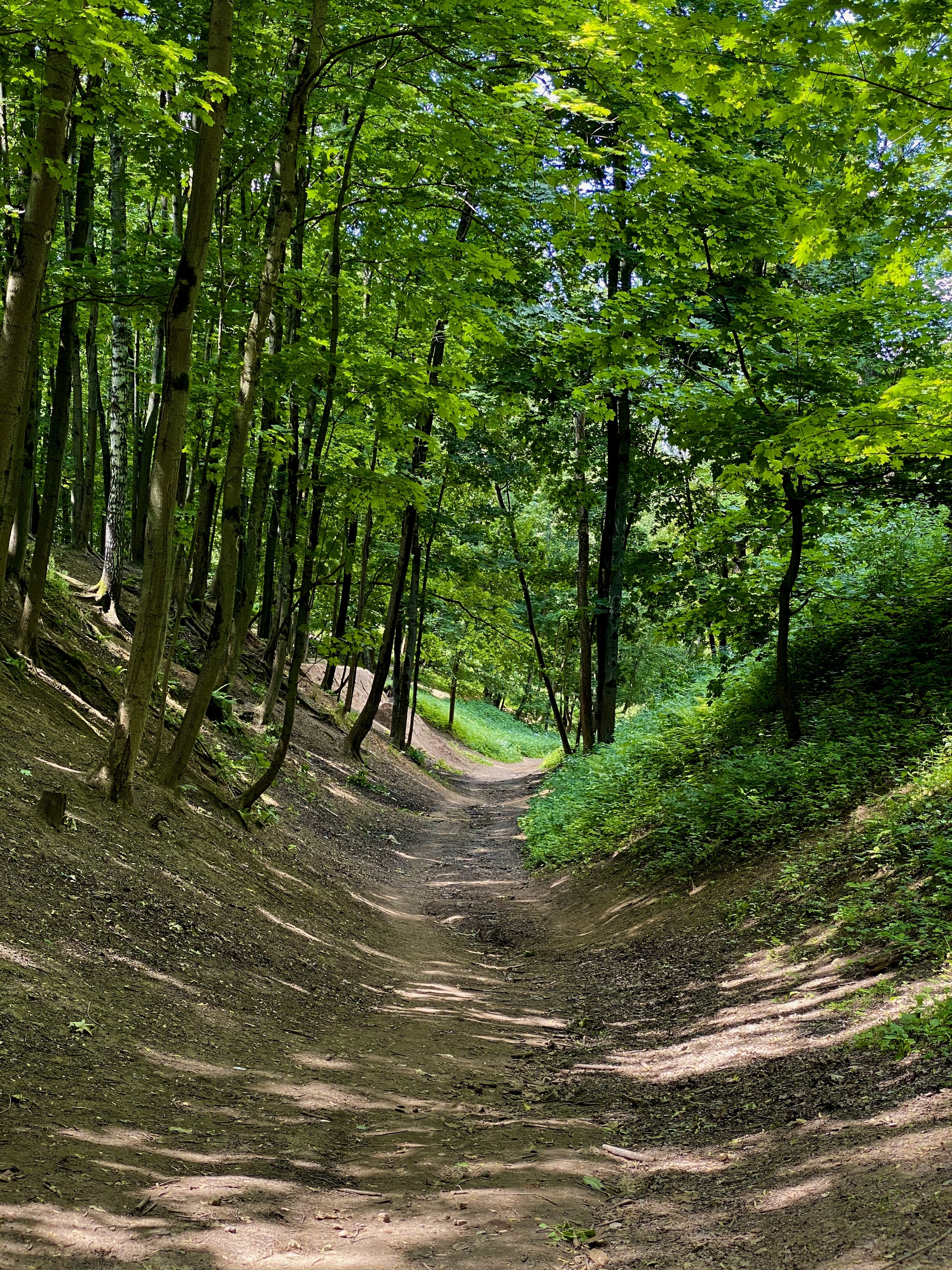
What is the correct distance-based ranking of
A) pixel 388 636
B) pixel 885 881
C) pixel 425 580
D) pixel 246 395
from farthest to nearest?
pixel 425 580, pixel 388 636, pixel 246 395, pixel 885 881

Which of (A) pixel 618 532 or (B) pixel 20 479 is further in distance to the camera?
(A) pixel 618 532

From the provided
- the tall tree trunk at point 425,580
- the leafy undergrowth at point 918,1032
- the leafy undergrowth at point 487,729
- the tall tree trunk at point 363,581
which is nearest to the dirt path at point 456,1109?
the leafy undergrowth at point 918,1032

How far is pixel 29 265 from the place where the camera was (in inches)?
267

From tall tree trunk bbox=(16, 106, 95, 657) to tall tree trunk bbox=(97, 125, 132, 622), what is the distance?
2122 mm

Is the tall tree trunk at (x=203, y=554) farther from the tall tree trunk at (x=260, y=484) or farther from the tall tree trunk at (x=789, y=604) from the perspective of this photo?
the tall tree trunk at (x=789, y=604)

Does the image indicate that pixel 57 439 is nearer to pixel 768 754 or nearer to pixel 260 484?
pixel 260 484

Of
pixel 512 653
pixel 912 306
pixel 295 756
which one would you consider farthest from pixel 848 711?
pixel 512 653

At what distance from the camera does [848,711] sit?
9859 mm

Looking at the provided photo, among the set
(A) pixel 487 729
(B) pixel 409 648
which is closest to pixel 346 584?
(B) pixel 409 648

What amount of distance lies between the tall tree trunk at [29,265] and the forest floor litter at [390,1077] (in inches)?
103

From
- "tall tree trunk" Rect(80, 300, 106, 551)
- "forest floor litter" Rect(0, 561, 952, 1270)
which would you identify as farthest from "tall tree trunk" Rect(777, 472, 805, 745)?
"tall tree trunk" Rect(80, 300, 106, 551)

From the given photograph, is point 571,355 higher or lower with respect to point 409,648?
higher

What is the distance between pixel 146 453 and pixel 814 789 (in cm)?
1277

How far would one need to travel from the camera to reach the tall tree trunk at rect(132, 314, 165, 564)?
43.7 ft
